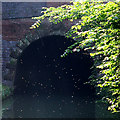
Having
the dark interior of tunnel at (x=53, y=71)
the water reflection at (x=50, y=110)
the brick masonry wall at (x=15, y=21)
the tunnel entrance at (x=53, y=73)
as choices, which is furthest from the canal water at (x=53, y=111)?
the dark interior of tunnel at (x=53, y=71)

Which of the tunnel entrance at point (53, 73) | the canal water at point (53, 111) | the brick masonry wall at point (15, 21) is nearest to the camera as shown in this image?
the canal water at point (53, 111)

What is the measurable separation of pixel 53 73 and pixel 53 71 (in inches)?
6.3

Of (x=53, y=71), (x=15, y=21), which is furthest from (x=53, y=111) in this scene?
(x=53, y=71)

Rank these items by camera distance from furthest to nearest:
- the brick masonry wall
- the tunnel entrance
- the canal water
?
1. the tunnel entrance
2. the brick masonry wall
3. the canal water

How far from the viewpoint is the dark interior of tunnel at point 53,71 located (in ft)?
39.4

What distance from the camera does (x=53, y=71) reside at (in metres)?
14.2

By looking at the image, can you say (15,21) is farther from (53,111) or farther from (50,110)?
(53,111)

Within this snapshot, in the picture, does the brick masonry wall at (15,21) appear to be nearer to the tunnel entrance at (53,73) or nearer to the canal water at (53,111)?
the tunnel entrance at (53,73)

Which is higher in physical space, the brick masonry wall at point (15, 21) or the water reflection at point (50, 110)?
the brick masonry wall at point (15, 21)

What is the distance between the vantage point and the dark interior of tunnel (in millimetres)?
12000

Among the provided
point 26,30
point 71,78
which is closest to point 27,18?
point 26,30

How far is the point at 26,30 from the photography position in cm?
1081

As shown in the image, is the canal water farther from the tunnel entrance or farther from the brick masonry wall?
the brick masonry wall

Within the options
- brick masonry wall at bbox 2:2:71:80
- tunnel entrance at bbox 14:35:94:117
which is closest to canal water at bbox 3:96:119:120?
tunnel entrance at bbox 14:35:94:117
